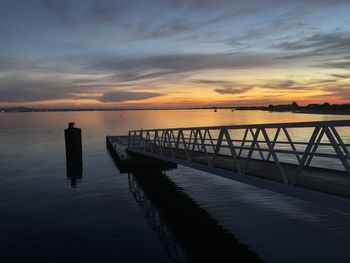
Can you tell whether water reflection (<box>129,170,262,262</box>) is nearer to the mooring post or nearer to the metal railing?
the metal railing

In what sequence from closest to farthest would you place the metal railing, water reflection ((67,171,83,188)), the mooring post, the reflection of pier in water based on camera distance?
the metal railing
the reflection of pier in water
water reflection ((67,171,83,188))
the mooring post

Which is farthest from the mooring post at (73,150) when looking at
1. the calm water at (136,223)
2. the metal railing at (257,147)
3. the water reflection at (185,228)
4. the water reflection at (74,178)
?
the water reflection at (185,228)

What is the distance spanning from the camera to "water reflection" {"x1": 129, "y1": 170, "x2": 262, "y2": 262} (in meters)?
10.2

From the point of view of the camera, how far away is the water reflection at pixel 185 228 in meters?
10.2

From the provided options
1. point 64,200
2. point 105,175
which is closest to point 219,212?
point 64,200

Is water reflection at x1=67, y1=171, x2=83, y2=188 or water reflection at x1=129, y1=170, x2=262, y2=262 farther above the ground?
water reflection at x1=67, y1=171, x2=83, y2=188

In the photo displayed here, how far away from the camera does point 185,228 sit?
1253 centimetres

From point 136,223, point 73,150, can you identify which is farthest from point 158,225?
point 73,150

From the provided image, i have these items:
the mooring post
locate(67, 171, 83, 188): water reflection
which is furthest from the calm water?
the mooring post

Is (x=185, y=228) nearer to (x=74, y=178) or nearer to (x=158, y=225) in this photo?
(x=158, y=225)

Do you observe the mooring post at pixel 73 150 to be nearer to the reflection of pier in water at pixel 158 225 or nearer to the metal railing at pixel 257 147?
the metal railing at pixel 257 147

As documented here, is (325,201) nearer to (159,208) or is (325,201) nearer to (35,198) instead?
(159,208)

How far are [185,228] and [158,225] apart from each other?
1164 millimetres

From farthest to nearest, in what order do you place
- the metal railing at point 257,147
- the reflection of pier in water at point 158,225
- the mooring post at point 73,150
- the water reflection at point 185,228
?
the mooring post at point 73,150
the reflection of pier in water at point 158,225
the water reflection at point 185,228
the metal railing at point 257,147
